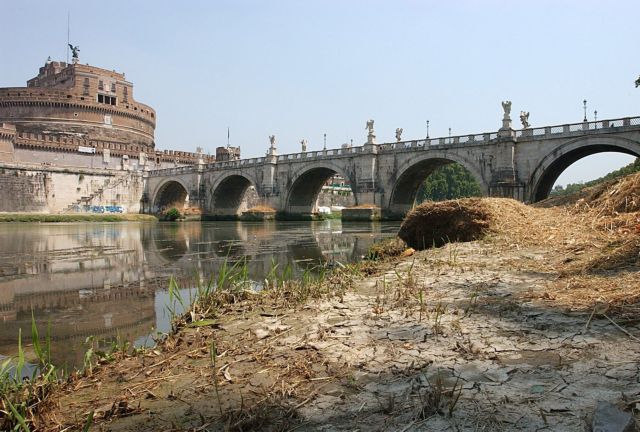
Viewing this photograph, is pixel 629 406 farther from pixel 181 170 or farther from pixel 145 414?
pixel 181 170

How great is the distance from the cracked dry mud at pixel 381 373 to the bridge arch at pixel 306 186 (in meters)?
37.7

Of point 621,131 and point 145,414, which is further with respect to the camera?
point 621,131

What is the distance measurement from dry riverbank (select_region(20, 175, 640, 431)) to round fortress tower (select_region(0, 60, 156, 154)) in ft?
202

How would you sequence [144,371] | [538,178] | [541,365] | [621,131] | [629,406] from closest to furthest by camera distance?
1. [629,406]
2. [541,365]
3. [144,371]
4. [621,131]
5. [538,178]

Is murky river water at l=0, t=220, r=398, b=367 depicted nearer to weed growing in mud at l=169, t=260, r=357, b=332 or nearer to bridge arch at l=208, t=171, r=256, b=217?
weed growing in mud at l=169, t=260, r=357, b=332

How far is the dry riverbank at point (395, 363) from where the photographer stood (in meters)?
2.23

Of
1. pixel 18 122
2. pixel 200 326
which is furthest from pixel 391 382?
pixel 18 122

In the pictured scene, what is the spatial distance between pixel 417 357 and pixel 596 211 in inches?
261

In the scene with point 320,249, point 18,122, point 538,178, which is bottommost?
point 320,249

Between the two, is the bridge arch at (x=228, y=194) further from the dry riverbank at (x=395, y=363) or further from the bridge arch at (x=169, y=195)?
the dry riverbank at (x=395, y=363)

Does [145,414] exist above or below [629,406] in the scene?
Answer: below

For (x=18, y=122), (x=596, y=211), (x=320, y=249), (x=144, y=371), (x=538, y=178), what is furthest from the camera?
(x=18, y=122)

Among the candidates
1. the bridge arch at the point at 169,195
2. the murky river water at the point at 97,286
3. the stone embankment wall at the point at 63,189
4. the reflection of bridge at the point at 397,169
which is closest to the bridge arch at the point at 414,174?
the reflection of bridge at the point at 397,169

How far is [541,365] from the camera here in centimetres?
267
